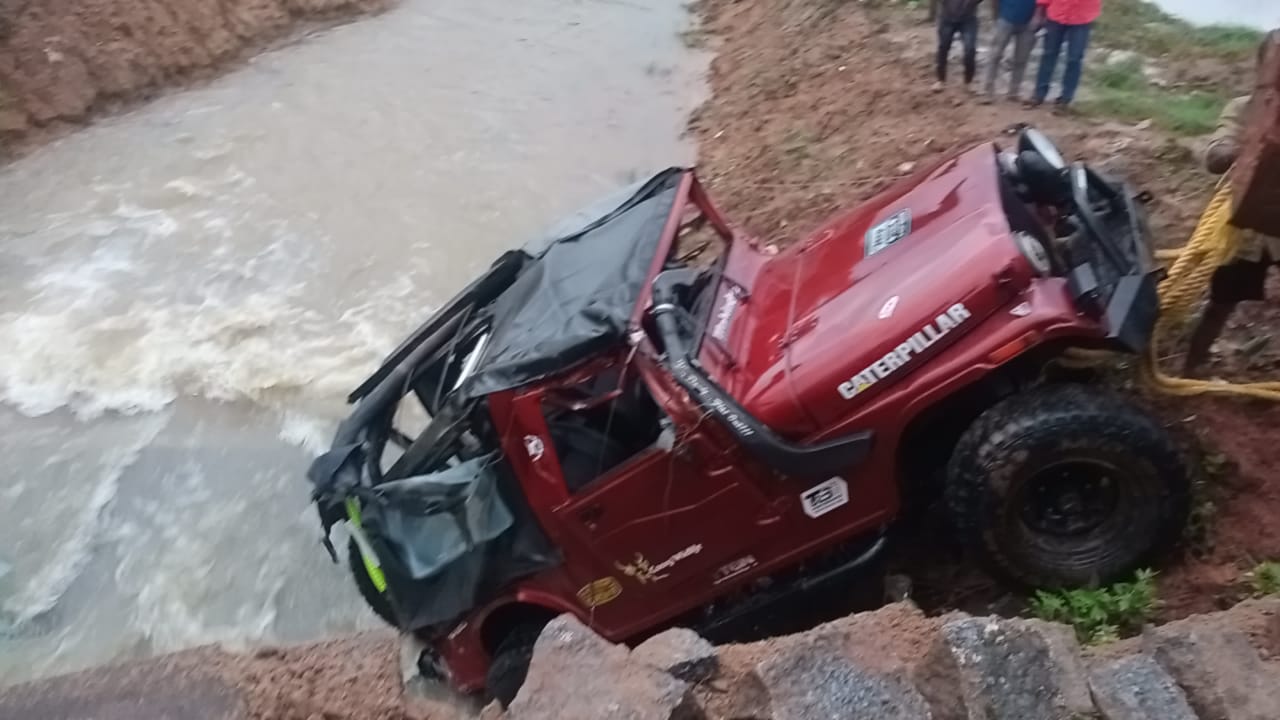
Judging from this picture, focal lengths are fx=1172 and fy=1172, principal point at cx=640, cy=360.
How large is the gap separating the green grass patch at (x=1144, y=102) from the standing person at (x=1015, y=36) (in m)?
0.51

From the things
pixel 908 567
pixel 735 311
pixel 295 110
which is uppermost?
pixel 735 311

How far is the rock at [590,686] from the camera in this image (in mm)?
2777

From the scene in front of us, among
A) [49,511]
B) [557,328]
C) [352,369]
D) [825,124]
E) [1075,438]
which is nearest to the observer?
[1075,438]

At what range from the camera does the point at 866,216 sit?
16.7 ft

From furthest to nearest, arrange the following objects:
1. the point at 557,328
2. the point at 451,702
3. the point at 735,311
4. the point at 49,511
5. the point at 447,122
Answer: the point at 447,122 < the point at 49,511 < the point at 451,702 < the point at 735,311 < the point at 557,328

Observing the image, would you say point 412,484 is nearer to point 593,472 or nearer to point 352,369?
point 593,472

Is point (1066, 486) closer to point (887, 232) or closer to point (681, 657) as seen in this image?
point (887, 232)

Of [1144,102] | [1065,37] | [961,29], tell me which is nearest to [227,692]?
[1065,37]

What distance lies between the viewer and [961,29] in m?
9.12

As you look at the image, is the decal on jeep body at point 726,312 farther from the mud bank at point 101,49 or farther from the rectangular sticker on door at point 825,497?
the mud bank at point 101,49

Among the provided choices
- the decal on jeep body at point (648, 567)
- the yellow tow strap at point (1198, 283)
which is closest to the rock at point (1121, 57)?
the yellow tow strap at point (1198, 283)

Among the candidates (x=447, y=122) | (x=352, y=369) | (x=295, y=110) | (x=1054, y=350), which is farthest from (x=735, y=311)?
(x=295, y=110)

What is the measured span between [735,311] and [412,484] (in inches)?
59.3

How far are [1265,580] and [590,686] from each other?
2592 millimetres
